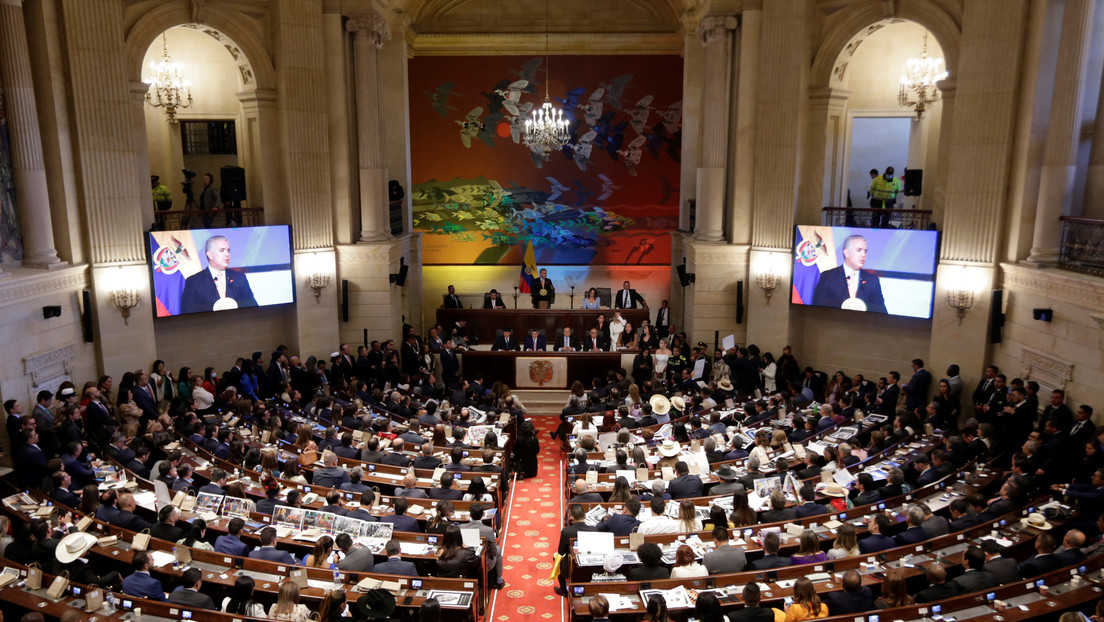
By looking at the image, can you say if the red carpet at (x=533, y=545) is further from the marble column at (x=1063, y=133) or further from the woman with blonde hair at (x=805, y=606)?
the marble column at (x=1063, y=133)

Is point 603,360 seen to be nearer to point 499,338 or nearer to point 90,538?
point 499,338

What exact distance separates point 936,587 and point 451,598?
4869mm

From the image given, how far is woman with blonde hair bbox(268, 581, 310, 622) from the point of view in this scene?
7.58 m

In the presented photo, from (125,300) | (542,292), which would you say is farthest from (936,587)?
(542,292)

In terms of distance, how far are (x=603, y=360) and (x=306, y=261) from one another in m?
6.99

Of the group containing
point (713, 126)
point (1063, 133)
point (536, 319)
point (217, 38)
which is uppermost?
point (217, 38)

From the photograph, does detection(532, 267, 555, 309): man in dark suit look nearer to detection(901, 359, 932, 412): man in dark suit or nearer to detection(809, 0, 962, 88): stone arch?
detection(809, 0, 962, 88): stone arch

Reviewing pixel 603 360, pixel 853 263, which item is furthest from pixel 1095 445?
pixel 603 360

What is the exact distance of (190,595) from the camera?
7.73 m

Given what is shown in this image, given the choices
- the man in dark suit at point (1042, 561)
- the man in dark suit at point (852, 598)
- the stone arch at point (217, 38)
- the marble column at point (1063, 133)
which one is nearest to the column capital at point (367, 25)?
the stone arch at point (217, 38)

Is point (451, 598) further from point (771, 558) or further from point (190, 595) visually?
point (771, 558)

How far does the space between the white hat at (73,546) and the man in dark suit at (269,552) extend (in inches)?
64.5

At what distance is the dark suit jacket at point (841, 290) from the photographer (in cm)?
1591

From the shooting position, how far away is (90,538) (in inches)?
332
